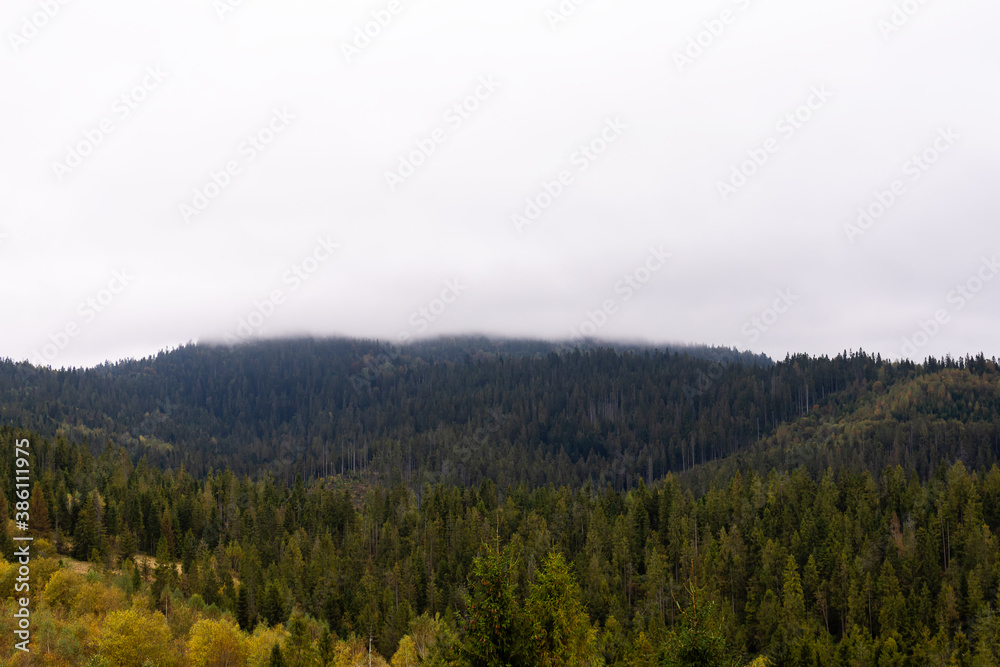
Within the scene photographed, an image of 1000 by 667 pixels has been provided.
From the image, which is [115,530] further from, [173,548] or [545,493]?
[545,493]

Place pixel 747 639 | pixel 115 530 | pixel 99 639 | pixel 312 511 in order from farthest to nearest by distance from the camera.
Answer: pixel 312 511
pixel 115 530
pixel 747 639
pixel 99 639

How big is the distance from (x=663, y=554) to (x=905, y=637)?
4396 centimetres

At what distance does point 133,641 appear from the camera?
243ft

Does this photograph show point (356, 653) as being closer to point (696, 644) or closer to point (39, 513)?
point (39, 513)

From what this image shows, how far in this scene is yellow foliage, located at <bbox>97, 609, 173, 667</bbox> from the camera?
239 ft

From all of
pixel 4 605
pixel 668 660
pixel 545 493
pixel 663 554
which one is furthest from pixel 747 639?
pixel 4 605

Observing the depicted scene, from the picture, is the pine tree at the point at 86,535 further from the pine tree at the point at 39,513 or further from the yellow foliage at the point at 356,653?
the yellow foliage at the point at 356,653

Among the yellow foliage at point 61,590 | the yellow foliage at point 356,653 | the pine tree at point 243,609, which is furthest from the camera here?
the pine tree at point 243,609

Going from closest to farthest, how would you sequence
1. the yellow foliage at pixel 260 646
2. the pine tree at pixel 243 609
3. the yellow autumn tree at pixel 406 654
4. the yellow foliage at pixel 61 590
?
the yellow foliage at pixel 260 646
the yellow foliage at pixel 61 590
the yellow autumn tree at pixel 406 654
the pine tree at pixel 243 609

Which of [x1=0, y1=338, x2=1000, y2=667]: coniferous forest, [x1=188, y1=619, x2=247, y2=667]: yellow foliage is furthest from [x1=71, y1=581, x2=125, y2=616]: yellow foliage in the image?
[x1=188, y1=619, x2=247, y2=667]: yellow foliage

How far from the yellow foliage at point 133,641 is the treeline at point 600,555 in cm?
542

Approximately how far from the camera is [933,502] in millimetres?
145625

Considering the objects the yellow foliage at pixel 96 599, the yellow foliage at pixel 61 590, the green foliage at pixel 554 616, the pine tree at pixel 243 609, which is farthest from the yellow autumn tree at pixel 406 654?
the green foliage at pixel 554 616

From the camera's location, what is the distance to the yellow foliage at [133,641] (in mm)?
72938
